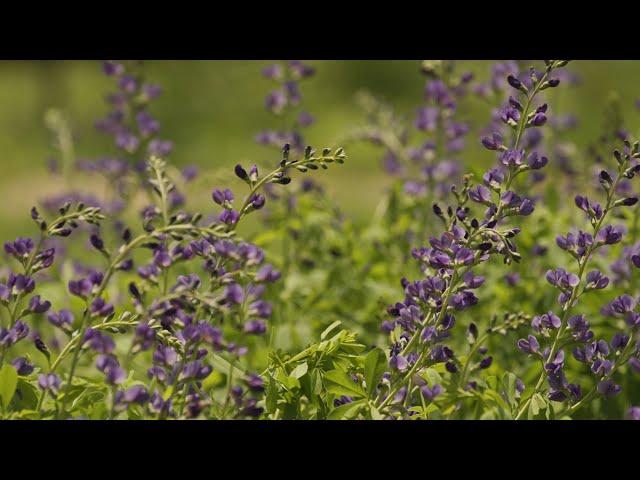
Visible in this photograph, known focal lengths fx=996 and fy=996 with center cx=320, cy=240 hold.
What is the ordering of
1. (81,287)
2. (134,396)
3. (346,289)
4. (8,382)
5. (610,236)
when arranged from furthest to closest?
(346,289) < (610,236) < (8,382) < (81,287) < (134,396)

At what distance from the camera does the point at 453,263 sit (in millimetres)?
2105

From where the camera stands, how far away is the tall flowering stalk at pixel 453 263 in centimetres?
209

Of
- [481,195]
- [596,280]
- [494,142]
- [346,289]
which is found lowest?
[596,280]

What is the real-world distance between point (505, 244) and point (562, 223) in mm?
2200

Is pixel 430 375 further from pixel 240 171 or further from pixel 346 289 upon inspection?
pixel 346 289

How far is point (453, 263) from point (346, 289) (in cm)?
186

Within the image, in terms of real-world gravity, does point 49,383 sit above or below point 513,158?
below

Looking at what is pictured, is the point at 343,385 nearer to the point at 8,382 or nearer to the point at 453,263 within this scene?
the point at 453,263

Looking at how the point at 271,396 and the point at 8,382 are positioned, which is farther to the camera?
the point at 271,396

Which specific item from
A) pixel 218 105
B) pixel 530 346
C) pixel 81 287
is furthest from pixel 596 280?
pixel 218 105

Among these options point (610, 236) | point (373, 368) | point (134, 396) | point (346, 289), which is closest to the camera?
point (134, 396)

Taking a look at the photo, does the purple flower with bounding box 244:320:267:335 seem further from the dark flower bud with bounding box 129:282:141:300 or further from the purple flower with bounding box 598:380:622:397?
the purple flower with bounding box 598:380:622:397

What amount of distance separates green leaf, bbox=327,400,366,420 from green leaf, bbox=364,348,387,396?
0.05 meters

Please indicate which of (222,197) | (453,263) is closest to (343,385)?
(453,263)
